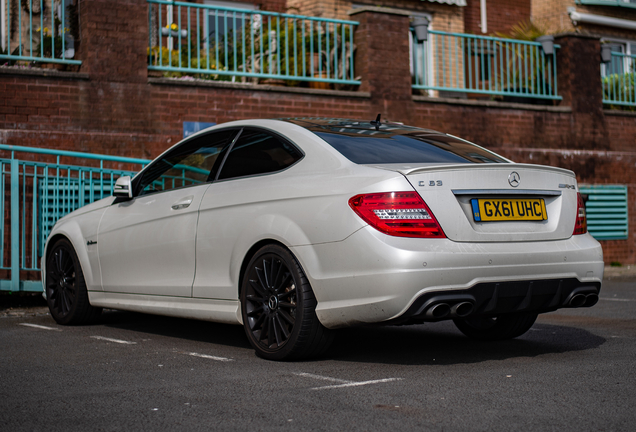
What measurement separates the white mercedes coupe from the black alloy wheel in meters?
0.93

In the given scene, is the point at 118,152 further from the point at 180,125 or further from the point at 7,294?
the point at 7,294

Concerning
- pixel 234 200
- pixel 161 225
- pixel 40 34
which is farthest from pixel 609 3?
pixel 234 200

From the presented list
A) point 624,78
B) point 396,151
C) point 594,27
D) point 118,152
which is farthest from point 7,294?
point 594,27

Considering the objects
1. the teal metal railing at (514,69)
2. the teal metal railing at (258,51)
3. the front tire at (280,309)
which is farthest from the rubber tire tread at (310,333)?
the teal metal railing at (514,69)

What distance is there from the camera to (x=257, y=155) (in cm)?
550

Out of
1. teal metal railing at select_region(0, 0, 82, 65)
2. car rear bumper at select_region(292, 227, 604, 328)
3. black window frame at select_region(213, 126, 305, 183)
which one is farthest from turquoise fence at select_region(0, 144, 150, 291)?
car rear bumper at select_region(292, 227, 604, 328)

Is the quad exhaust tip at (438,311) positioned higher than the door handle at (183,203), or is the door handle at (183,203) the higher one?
the door handle at (183,203)

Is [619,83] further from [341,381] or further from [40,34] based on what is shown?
[341,381]

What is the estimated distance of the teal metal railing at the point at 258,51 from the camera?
11844mm

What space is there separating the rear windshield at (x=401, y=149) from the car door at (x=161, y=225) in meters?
1.02

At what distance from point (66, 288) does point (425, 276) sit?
386cm

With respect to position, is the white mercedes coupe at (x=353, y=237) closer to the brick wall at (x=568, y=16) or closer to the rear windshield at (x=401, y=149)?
the rear windshield at (x=401, y=149)

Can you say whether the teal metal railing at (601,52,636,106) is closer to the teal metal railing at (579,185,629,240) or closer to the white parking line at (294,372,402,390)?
the teal metal railing at (579,185,629,240)

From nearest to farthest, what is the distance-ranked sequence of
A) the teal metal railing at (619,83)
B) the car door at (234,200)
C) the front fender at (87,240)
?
the car door at (234,200) → the front fender at (87,240) → the teal metal railing at (619,83)
